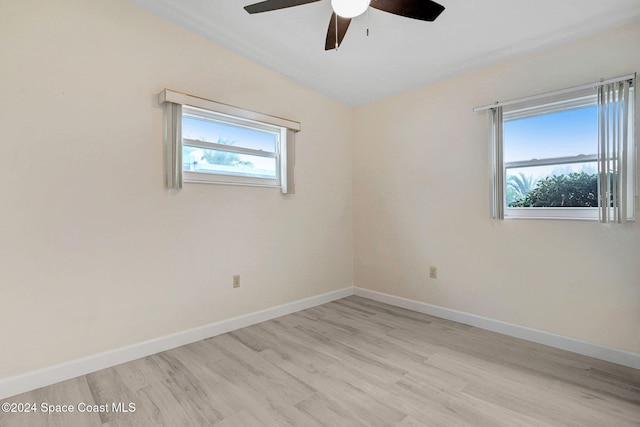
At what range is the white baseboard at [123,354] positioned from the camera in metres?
1.80

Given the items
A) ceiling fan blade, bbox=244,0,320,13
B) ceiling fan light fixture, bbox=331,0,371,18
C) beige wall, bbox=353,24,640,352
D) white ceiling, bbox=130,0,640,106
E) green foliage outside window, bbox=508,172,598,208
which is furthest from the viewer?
green foliage outside window, bbox=508,172,598,208

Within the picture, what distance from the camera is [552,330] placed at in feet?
8.04

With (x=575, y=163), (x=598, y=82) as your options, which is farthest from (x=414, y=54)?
(x=575, y=163)

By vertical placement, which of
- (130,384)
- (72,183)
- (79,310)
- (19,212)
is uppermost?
(72,183)

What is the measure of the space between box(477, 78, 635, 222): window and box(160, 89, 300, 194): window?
81.1 inches

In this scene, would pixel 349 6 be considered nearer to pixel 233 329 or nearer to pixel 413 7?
pixel 413 7

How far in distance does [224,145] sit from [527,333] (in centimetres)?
316

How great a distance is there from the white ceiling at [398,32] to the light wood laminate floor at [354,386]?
2.47m

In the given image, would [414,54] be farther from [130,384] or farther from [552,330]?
[130,384]

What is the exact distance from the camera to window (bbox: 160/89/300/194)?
2.36m

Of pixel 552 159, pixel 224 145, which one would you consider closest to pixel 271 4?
pixel 224 145

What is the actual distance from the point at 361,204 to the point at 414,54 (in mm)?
1827

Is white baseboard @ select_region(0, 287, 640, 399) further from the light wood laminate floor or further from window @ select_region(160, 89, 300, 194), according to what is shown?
window @ select_region(160, 89, 300, 194)

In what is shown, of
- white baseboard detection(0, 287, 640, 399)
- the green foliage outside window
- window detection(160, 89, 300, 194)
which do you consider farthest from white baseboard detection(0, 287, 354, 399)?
the green foliage outside window
